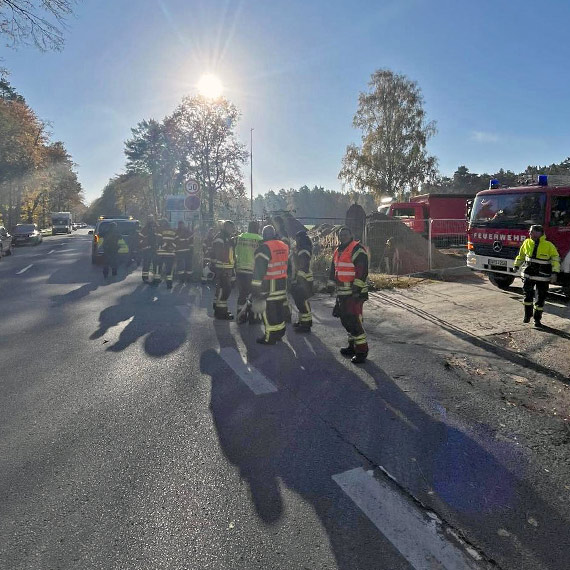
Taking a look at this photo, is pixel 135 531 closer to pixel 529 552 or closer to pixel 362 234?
pixel 529 552

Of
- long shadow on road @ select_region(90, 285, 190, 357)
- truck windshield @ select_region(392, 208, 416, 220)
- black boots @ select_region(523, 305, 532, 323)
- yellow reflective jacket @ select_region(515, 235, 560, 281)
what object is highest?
truck windshield @ select_region(392, 208, 416, 220)

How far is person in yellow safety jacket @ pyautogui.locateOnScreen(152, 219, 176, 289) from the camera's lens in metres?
12.1

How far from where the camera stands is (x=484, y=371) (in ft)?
17.8

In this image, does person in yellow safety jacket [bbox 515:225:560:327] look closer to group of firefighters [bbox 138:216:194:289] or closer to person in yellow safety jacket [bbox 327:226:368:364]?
person in yellow safety jacket [bbox 327:226:368:364]

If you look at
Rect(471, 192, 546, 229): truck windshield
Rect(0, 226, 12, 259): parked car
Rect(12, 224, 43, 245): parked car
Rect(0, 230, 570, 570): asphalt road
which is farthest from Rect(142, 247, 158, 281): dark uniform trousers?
Rect(12, 224, 43, 245): parked car

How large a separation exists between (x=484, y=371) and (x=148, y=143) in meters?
50.0

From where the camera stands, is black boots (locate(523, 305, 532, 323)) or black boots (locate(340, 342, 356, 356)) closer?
black boots (locate(340, 342, 356, 356))

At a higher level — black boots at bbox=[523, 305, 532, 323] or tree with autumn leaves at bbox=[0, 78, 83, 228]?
tree with autumn leaves at bbox=[0, 78, 83, 228]

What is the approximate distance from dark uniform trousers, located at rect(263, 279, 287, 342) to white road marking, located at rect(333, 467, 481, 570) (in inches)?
133

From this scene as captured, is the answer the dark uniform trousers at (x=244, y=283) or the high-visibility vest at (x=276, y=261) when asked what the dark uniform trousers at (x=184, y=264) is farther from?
the high-visibility vest at (x=276, y=261)

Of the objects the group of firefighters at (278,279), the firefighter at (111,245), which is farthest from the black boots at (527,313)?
the firefighter at (111,245)

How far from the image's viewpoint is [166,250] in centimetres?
1216

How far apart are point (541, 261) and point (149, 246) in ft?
33.0

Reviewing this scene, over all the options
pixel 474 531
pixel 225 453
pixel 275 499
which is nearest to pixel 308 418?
pixel 225 453
